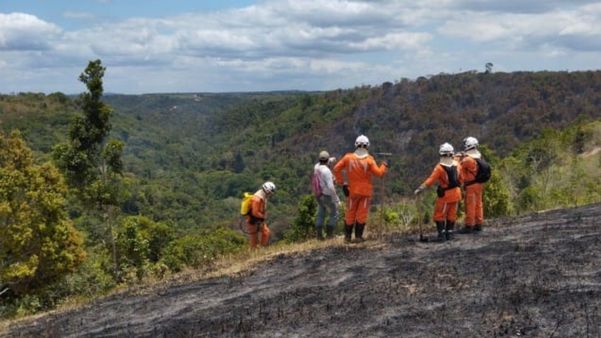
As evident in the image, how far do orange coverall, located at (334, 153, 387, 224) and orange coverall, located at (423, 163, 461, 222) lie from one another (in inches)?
39.1

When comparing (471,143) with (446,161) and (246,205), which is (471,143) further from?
(246,205)

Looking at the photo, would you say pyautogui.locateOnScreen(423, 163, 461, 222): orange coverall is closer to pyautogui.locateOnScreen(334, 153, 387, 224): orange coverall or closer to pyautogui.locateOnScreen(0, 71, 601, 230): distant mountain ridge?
pyautogui.locateOnScreen(334, 153, 387, 224): orange coverall

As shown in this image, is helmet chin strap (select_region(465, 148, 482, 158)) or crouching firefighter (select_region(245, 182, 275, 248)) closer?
helmet chin strap (select_region(465, 148, 482, 158))

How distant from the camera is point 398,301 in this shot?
7.96 metres

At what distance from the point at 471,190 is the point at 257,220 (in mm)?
4951

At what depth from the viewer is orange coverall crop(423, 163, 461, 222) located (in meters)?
10.9

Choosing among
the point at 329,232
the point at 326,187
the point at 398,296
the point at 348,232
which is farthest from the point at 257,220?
the point at 398,296

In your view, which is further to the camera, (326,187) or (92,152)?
(92,152)

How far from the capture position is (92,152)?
1927 cm

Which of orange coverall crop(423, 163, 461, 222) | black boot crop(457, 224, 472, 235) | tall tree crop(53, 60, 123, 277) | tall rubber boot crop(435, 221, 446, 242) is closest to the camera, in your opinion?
orange coverall crop(423, 163, 461, 222)

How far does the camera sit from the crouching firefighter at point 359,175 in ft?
37.8

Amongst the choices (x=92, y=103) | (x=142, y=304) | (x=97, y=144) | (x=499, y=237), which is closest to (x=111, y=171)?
(x=97, y=144)

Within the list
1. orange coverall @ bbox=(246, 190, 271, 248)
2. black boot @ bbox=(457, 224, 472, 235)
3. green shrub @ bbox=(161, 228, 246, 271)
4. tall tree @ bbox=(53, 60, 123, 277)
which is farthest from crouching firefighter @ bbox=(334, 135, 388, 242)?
tall tree @ bbox=(53, 60, 123, 277)

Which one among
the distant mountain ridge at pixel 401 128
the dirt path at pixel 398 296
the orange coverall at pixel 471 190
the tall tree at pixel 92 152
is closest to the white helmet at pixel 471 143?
the orange coverall at pixel 471 190
